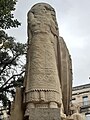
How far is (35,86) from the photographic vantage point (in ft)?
27.6

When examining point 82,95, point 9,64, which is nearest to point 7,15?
point 9,64

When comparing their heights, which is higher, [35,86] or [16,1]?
[16,1]

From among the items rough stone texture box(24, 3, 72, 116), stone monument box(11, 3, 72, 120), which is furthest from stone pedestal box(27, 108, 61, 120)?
rough stone texture box(24, 3, 72, 116)

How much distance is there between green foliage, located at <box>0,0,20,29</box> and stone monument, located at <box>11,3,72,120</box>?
12.9 feet

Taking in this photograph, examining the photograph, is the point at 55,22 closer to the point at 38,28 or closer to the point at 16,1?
the point at 38,28

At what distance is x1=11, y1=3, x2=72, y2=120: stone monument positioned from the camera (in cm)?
832

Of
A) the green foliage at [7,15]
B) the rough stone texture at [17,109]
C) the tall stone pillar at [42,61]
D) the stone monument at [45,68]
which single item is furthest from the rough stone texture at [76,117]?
the green foliage at [7,15]

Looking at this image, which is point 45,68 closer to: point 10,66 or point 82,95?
point 10,66

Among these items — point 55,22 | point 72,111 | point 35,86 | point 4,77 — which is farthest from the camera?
point 4,77

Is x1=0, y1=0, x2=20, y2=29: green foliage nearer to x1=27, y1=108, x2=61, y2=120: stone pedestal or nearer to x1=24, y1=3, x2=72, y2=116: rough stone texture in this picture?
x1=24, y1=3, x2=72, y2=116: rough stone texture

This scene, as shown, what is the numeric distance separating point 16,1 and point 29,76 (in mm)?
6547

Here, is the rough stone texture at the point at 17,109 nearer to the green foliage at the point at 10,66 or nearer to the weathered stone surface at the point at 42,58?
the weathered stone surface at the point at 42,58

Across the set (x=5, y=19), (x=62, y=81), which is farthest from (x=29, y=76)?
→ (x=5, y=19)

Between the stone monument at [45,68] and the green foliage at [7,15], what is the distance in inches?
155
